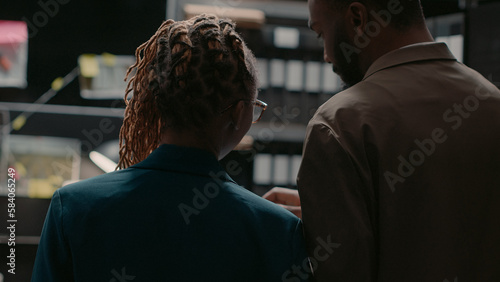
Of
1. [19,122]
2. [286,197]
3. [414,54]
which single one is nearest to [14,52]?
[19,122]

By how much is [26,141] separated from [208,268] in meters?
1.60

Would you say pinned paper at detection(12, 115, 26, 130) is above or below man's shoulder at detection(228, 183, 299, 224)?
below

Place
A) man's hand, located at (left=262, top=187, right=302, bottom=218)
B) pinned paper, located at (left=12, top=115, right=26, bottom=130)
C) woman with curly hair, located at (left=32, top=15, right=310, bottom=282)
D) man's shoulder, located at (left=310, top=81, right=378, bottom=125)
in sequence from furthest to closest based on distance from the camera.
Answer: pinned paper, located at (left=12, top=115, right=26, bottom=130) → man's hand, located at (left=262, top=187, right=302, bottom=218) → man's shoulder, located at (left=310, top=81, right=378, bottom=125) → woman with curly hair, located at (left=32, top=15, right=310, bottom=282)

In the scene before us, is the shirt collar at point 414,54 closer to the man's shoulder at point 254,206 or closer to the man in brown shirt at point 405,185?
the man in brown shirt at point 405,185

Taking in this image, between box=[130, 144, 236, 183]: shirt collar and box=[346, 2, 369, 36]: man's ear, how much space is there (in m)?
→ 0.45

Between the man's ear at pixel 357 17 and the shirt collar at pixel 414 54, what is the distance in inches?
3.2

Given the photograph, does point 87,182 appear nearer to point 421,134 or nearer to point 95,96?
point 421,134

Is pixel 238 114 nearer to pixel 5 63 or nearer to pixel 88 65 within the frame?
pixel 88 65

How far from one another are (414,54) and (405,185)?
0.91ft

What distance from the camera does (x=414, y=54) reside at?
3.04 ft

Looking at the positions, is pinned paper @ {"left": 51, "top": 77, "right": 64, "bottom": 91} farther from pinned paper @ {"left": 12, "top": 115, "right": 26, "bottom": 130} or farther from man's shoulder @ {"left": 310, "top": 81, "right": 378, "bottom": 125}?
man's shoulder @ {"left": 310, "top": 81, "right": 378, "bottom": 125}

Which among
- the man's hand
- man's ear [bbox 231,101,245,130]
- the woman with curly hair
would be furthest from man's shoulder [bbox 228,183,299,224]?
the man's hand

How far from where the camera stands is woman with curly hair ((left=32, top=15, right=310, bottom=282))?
74cm

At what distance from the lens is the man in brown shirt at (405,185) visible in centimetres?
84
